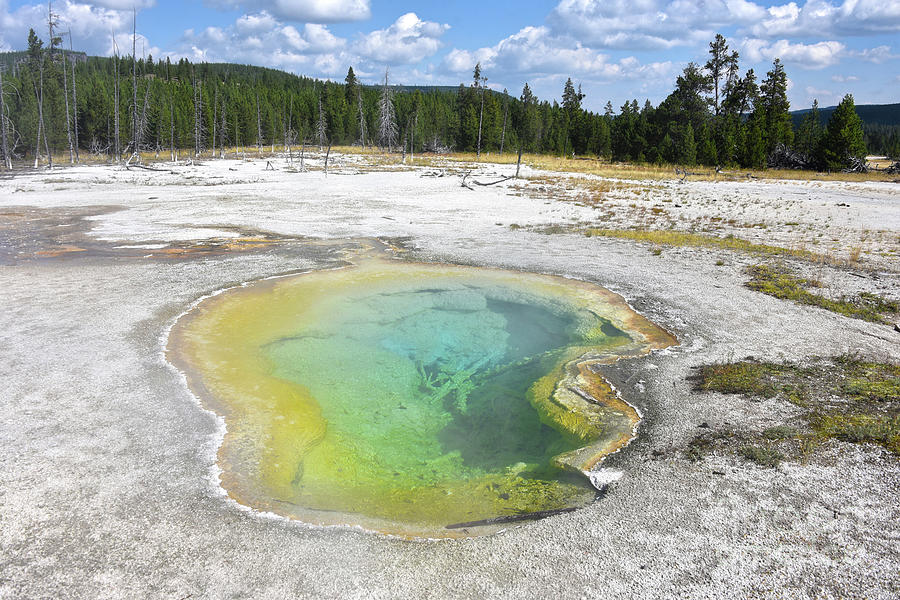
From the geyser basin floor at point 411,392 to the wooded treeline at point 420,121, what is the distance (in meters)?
28.2

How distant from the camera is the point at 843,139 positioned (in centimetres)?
4050

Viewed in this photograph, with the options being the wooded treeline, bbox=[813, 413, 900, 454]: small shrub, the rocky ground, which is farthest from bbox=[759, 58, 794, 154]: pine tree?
bbox=[813, 413, 900, 454]: small shrub

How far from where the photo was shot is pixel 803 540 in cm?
393

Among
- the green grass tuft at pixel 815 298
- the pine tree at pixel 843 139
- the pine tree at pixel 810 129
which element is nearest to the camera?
the green grass tuft at pixel 815 298

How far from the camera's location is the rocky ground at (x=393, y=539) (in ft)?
12.0

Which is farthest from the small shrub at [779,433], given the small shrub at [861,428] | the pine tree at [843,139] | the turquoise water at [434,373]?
the pine tree at [843,139]

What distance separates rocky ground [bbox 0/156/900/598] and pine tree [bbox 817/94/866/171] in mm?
32683

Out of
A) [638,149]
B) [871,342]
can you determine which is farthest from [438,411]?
[638,149]

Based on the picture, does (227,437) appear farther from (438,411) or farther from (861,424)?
(861,424)

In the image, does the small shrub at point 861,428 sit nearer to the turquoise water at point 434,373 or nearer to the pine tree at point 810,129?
the turquoise water at point 434,373

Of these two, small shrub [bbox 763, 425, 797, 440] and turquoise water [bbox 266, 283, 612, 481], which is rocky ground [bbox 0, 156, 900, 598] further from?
turquoise water [bbox 266, 283, 612, 481]

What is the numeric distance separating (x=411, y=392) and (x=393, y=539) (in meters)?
3.24

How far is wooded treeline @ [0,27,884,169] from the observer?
45625 millimetres

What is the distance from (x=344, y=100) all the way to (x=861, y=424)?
87.6 meters
